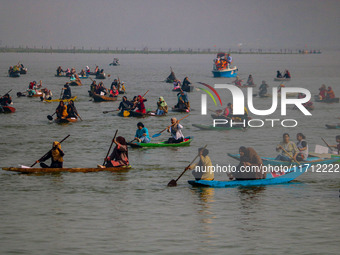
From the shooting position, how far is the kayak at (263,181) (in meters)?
24.0

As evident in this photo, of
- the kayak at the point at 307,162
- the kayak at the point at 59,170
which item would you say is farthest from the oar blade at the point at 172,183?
the kayak at the point at 307,162

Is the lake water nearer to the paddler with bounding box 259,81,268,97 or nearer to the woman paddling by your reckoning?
the woman paddling

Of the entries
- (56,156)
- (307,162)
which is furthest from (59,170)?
(307,162)

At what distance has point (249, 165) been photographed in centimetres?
2383

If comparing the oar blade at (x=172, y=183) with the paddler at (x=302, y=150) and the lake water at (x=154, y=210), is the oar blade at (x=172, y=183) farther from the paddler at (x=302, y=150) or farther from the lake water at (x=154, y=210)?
the paddler at (x=302, y=150)

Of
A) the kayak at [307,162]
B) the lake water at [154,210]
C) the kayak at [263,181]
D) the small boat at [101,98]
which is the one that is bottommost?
the lake water at [154,210]

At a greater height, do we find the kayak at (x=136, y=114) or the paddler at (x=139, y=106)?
the paddler at (x=139, y=106)

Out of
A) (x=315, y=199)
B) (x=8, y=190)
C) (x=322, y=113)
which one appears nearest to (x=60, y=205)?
(x=8, y=190)

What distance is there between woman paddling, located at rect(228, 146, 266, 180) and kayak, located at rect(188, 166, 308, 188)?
0.74ft

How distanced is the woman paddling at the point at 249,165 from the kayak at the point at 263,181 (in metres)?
0.22

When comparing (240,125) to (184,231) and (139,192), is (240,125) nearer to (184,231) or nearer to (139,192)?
(139,192)

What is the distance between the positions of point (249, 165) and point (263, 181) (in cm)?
122

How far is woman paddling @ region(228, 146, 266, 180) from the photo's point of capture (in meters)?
23.8

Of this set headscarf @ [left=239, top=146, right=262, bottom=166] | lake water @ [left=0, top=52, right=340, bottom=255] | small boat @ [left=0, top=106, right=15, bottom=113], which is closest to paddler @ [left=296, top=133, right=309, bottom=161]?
lake water @ [left=0, top=52, right=340, bottom=255]
